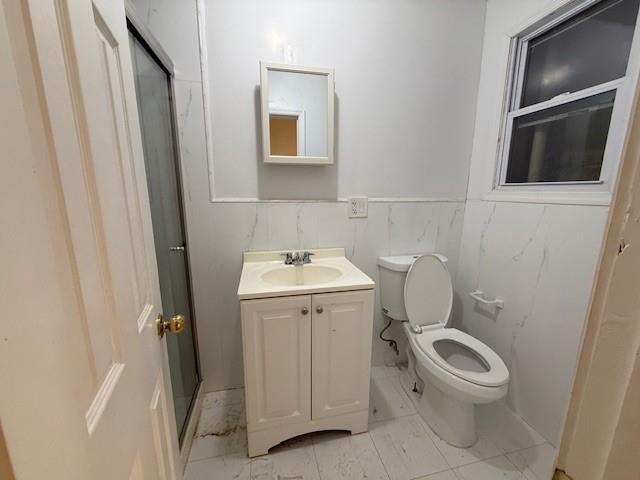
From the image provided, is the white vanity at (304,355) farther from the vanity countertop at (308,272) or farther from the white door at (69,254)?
the white door at (69,254)

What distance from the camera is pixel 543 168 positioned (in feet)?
4.56

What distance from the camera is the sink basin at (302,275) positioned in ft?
4.79

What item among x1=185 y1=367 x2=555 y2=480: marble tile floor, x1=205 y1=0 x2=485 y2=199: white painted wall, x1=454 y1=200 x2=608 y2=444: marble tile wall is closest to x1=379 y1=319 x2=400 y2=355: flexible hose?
x1=185 y1=367 x2=555 y2=480: marble tile floor

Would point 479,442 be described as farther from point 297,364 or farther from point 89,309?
point 89,309

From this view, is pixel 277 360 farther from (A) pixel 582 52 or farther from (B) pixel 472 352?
(A) pixel 582 52

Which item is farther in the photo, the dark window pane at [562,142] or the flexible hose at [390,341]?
the flexible hose at [390,341]

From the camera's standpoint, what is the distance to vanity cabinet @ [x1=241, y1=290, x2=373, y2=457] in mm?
1143

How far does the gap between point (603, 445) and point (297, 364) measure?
105cm

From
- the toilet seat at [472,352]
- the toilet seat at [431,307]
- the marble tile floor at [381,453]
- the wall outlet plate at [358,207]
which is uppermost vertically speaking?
the wall outlet plate at [358,207]

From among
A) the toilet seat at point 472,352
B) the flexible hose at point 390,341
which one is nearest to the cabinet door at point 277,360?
the toilet seat at point 472,352

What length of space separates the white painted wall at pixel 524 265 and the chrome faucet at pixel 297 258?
3.50ft

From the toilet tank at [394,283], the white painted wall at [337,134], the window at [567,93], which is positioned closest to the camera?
the window at [567,93]

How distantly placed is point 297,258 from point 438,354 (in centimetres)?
90

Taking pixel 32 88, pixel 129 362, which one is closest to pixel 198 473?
pixel 129 362
